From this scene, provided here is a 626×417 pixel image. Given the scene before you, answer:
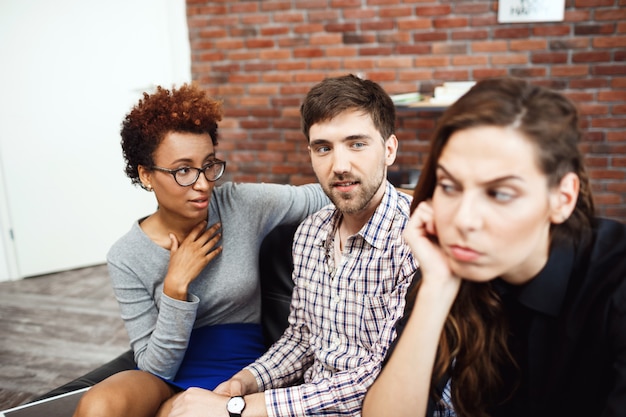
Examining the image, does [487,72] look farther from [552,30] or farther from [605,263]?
[605,263]

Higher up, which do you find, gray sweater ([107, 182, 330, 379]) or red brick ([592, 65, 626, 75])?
red brick ([592, 65, 626, 75])

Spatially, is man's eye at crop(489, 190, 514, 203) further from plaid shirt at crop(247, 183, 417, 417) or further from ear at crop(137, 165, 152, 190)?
ear at crop(137, 165, 152, 190)

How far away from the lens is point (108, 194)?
378 centimetres

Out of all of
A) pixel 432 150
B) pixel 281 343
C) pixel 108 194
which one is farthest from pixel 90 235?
pixel 432 150

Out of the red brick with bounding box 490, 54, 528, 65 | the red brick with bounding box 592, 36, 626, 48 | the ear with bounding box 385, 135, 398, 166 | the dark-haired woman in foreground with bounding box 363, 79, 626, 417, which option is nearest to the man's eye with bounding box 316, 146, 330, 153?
the ear with bounding box 385, 135, 398, 166

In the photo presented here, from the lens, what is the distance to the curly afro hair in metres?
1.52

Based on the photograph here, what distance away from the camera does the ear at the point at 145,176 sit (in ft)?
5.23

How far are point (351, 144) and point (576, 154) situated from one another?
655 mm

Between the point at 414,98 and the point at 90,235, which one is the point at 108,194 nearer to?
the point at 90,235

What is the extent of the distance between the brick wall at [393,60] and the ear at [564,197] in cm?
273

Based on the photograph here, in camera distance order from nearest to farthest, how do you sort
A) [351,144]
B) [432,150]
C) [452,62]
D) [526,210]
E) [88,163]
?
[526,210], [432,150], [351,144], [452,62], [88,163]

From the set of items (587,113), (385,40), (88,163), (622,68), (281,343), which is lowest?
(281,343)

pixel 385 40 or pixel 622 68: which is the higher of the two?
pixel 385 40

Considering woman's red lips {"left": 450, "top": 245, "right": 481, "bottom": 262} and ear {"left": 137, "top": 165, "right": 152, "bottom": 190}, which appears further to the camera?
ear {"left": 137, "top": 165, "right": 152, "bottom": 190}
